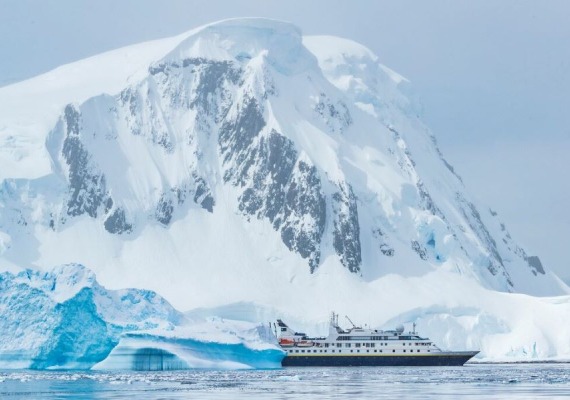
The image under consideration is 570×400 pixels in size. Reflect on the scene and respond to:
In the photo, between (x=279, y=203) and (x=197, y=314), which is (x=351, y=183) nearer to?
(x=279, y=203)

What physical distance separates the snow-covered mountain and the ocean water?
234 ft

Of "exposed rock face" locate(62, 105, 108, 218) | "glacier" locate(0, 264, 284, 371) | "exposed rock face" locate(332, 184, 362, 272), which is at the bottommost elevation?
"glacier" locate(0, 264, 284, 371)

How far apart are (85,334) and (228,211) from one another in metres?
77.8

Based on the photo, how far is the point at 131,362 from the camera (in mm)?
110438

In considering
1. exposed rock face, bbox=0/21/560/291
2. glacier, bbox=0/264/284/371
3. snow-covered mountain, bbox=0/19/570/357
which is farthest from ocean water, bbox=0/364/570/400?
exposed rock face, bbox=0/21/560/291

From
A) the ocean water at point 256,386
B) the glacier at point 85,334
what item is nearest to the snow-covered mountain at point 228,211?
the glacier at point 85,334

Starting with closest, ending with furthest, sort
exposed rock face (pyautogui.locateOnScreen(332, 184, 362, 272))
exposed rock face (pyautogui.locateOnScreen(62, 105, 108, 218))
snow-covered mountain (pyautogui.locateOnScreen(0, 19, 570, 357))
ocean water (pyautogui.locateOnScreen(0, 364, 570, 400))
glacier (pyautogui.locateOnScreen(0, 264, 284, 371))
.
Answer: ocean water (pyautogui.locateOnScreen(0, 364, 570, 400))
glacier (pyautogui.locateOnScreen(0, 264, 284, 371))
snow-covered mountain (pyautogui.locateOnScreen(0, 19, 570, 357))
exposed rock face (pyautogui.locateOnScreen(332, 184, 362, 272))
exposed rock face (pyautogui.locateOnScreen(62, 105, 108, 218))

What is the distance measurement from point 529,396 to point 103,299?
182 ft

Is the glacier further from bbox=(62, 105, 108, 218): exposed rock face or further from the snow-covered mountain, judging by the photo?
bbox=(62, 105, 108, 218): exposed rock face

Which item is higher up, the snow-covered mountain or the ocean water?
the snow-covered mountain

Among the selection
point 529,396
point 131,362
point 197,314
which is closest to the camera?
point 529,396

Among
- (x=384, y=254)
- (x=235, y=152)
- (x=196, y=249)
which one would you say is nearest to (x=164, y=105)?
(x=235, y=152)

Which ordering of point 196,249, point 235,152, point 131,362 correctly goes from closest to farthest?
point 131,362, point 196,249, point 235,152

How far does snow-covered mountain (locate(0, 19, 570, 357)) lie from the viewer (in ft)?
576
